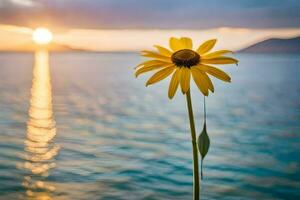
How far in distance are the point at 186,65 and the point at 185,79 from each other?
86 millimetres

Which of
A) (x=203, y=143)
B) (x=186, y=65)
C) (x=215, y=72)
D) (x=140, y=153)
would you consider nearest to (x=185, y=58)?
(x=186, y=65)

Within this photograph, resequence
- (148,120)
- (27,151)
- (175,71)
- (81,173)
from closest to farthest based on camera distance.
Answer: (175,71) → (81,173) → (27,151) → (148,120)

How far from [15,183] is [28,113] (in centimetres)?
1783

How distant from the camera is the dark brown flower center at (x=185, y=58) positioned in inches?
82.5

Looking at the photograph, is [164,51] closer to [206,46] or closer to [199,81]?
[206,46]

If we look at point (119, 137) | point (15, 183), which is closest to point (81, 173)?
point (15, 183)

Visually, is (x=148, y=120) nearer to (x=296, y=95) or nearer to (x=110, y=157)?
(x=110, y=157)

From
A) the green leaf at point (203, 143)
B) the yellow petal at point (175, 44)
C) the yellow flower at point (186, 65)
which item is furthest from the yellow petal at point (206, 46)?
the green leaf at point (203, 143)

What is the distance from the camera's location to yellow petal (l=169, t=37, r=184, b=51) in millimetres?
2328

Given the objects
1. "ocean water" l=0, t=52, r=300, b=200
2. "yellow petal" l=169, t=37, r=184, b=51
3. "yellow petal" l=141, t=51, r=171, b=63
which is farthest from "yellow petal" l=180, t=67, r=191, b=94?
"ocean water" l=0, t=52, r=300, b=200

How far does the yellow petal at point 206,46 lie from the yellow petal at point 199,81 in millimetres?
201

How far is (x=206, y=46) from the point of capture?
2260 mm

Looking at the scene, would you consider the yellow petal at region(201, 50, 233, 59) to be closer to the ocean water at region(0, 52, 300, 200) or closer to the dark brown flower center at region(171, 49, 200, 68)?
the dark brown flower center at region(171, 49, 200, 68)

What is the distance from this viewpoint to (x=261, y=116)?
32.7 meters
